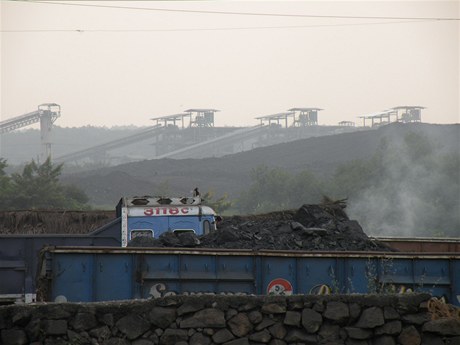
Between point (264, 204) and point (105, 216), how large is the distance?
47.2 m

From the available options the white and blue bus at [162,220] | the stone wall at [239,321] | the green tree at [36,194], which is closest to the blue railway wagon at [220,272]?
the white and blue bus at [162,220]

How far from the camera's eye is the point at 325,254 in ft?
51.3

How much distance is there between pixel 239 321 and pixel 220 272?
18.5ft

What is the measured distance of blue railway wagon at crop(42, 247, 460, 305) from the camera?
1545 cm

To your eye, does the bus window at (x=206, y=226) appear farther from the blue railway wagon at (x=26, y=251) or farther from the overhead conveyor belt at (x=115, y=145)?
the overhead conveyor belt at (x=115, y=145)

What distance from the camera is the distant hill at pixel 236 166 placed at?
91500 millimetres

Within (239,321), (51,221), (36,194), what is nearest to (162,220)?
(51,221)

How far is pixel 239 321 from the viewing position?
391 inches

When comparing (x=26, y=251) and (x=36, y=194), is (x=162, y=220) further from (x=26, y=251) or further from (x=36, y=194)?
(x=36, y=194)

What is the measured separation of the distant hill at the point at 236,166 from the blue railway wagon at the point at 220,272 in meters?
68.9

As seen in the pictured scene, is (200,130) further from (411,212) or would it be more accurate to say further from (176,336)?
(176,336)

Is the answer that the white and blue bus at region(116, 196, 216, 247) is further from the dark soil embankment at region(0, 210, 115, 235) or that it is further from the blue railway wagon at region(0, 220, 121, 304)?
the dark soil embankment at region(0, 210, 115, 235)

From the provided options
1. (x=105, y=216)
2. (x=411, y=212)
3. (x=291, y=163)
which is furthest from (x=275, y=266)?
(x=291, y=163)

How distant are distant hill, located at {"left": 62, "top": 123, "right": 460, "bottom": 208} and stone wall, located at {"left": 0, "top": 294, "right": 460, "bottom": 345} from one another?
7452 cm
